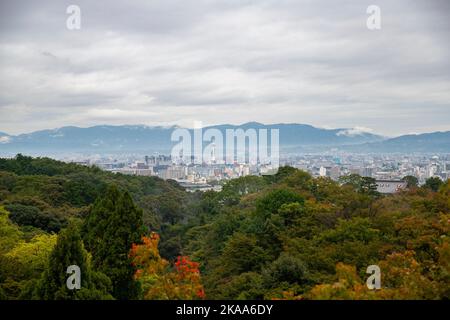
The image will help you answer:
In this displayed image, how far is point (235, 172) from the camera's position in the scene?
175ft

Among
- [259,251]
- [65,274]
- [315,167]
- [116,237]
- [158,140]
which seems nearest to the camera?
[65,274]

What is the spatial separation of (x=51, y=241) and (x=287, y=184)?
46.7 ft

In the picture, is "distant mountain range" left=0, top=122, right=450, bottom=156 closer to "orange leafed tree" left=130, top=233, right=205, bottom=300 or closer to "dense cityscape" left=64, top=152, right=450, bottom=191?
"dense cityscape" left=64, top=152, right=450, bottom=191

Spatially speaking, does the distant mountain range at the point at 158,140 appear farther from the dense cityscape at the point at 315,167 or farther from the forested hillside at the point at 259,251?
the forested hillside at the point at 259,251

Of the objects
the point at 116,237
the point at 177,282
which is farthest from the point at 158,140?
the point at 177,282

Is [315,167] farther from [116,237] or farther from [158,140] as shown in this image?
[158,140]

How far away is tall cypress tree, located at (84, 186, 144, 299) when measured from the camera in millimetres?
15055

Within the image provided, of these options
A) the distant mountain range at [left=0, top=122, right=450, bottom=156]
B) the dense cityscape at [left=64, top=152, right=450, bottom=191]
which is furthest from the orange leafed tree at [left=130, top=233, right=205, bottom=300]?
the distant mountain range at [left=0, top=122, right=450, bottom=156]

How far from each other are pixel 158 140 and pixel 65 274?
76172mm

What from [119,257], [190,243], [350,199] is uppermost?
[350,199]

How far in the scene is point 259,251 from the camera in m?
17.8

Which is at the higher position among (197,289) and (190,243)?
(197,289)
